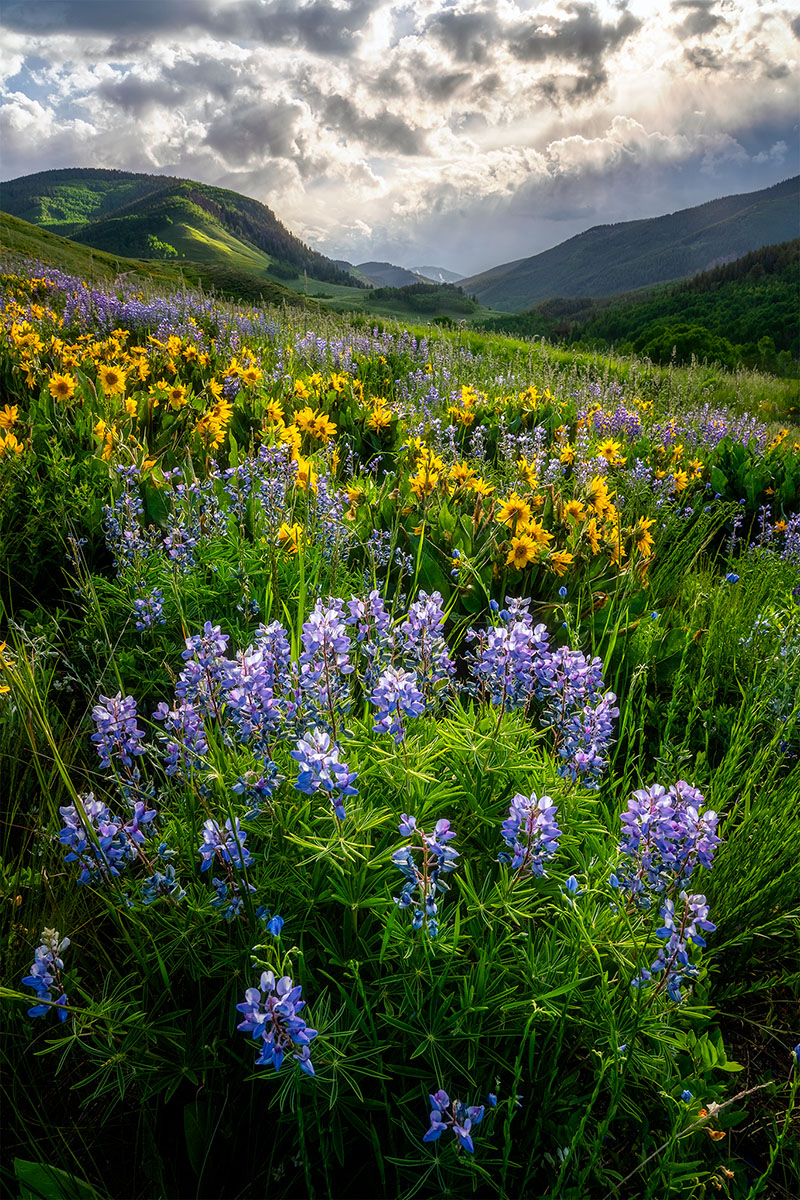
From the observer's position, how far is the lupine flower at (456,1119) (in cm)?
101

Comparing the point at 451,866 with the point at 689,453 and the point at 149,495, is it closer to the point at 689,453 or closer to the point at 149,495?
the point at 149,495

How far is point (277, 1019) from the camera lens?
94cm

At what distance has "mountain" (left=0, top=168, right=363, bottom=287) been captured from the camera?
12025 cm

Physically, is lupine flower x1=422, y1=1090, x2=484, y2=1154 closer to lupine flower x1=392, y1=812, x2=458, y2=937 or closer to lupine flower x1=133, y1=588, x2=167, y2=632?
lupine flower x1=392, y1=812, x2=458, y2=937

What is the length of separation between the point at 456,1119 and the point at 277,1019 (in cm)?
→ 43

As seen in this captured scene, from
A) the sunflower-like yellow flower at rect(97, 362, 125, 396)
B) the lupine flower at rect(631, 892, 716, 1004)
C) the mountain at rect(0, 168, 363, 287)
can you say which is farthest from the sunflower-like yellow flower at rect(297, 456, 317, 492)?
the mountain at rect(0, 168, 363, 287)

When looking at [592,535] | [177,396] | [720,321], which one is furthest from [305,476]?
[720,321]

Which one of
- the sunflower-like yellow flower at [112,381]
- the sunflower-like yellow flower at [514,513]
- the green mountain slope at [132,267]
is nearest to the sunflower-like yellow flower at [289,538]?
the sunflower-like yellow flower at [514,513]

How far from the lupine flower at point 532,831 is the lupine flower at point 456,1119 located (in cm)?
40

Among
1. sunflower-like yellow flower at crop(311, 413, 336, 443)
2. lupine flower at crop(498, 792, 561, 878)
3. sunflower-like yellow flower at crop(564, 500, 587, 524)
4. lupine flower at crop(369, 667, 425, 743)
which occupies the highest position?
sunflower-like yellow flower at crop(311, 413, 336, 443)

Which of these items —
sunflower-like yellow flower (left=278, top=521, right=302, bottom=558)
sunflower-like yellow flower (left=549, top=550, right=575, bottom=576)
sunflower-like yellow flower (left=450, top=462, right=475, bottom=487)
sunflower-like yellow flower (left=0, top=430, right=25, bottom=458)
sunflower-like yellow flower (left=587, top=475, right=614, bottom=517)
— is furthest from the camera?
sunflower-like yellow flower (left=450, top=462, right=475, bottom=487)

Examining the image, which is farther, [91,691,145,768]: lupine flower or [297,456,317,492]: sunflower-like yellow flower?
[297,456,317,492]: sunflower-like yellow flower

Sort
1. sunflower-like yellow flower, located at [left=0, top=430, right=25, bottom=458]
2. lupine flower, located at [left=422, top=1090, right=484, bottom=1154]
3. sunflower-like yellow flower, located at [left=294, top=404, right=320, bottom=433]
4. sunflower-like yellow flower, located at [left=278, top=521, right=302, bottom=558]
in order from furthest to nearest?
sunflower-like yellow flower, located at [left=294, top=404, right=320, bottom=433], sunflower-like yellow flower, located at [left=0, top=430, right=25, bottom=458], sunflower-like yellow flower, located at [left=278, top=521, right=302, bottom=558], lupine flower, located at [left=422, top=1090, right=484, bottom=1154]

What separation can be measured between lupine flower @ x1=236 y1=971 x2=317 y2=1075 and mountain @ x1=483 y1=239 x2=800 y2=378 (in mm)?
33751
